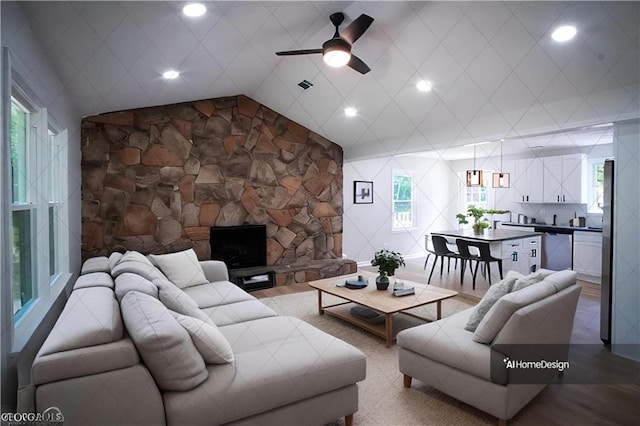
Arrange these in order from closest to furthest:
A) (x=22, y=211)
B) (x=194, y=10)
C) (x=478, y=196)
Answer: (x=22, y=211) → (x=194, y=10) → (x=478, y=196)

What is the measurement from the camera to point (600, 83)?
2.92 meters

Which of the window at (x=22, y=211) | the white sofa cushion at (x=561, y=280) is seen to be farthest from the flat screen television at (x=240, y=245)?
the white sofa cushion at (x=561, y=280)

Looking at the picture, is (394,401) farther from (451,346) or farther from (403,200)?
(403,200)

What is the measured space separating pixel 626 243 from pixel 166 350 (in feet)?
11.5

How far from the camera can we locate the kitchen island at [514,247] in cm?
523

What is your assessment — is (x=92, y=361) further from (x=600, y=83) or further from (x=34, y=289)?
(x=600, y=83)

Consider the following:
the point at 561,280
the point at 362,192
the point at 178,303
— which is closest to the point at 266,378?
the point at 178,303

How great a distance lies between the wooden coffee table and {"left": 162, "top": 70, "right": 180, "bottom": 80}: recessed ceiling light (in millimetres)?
2513

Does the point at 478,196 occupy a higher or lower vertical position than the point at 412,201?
higher

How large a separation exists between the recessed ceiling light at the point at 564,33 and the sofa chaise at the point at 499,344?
1622 mm

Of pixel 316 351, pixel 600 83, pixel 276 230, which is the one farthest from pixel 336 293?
pixel 600 83

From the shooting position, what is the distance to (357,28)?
104 inches

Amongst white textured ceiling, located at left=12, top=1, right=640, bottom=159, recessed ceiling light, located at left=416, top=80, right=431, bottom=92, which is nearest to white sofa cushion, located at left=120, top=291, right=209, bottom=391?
white textured ceiling, located at left=12, top=1, right=640, bottom=159

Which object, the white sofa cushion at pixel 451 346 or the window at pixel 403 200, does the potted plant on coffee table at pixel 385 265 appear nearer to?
Result: the white sofa cushion at pixel 451 346
